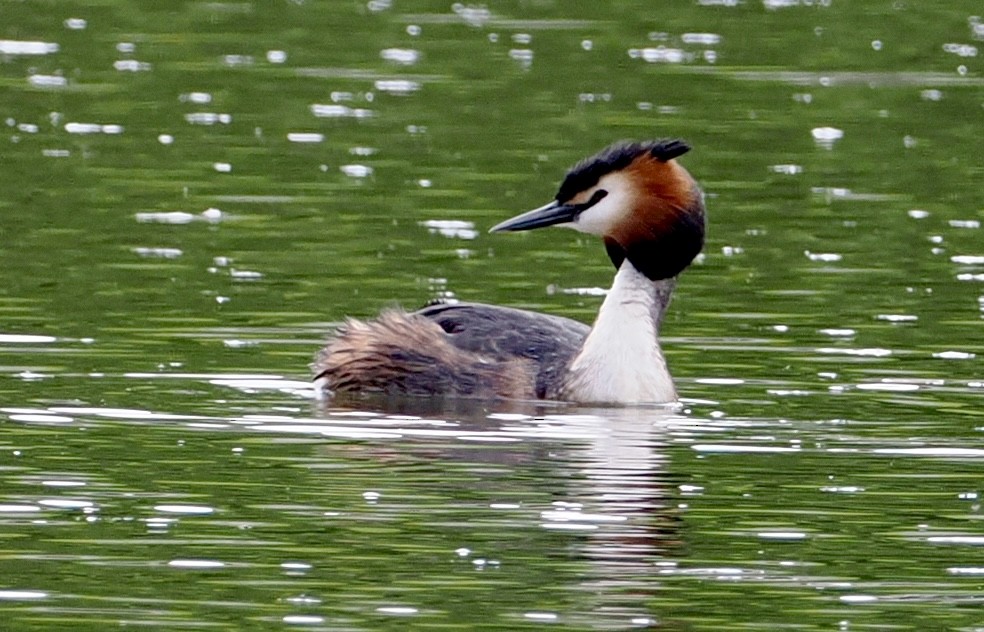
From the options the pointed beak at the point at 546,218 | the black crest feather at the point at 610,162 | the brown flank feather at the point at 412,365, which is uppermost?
the black crest feather at the point at 610,162

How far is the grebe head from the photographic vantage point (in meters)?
14.5

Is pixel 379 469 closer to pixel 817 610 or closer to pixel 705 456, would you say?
pixel 705 456

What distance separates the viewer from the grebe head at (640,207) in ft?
47.7

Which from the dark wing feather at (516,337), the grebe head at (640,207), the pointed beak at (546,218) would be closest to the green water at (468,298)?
the dark wing feather at (516,337)

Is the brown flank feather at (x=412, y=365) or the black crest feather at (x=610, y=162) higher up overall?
the black crest feather at (x=610, y=162)

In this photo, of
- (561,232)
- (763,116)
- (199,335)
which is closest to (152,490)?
(199,335)

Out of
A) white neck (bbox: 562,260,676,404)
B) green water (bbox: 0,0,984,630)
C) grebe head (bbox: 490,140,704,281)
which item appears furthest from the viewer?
grebe head (bbox: 490,140,704,281)

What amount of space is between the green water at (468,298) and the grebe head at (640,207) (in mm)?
712

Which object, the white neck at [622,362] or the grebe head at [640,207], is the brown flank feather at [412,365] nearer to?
the white neck at [622,362]

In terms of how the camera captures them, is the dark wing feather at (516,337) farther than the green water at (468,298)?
Yes

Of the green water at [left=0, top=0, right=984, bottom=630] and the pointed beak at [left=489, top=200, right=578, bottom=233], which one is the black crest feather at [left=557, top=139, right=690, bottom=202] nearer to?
the pointed beak at [left=489, top=200, right=578, bottom=233]

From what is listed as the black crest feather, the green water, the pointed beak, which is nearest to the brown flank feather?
the green water

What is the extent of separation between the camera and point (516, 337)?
14484mm

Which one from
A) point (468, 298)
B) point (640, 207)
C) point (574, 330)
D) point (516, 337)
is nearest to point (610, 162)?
point (640, 207)
